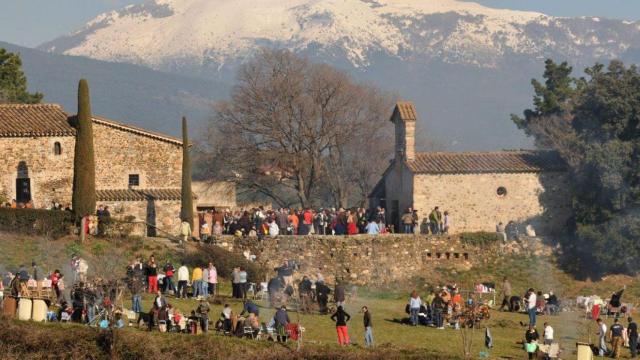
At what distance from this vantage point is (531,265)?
5734 cm

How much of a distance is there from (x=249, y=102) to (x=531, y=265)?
66.4 feet

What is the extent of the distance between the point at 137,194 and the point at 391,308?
13.5 meters

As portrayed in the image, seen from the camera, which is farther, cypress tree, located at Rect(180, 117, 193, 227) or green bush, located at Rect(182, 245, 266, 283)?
cypress tree, located at Rect(180, 117, 193, 227)

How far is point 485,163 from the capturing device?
59.0 metres

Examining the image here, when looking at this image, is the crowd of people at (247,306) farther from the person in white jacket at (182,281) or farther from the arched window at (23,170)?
the arched window at (23,170)

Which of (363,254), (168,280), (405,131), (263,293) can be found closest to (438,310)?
(263,293)

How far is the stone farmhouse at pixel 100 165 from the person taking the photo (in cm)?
5606

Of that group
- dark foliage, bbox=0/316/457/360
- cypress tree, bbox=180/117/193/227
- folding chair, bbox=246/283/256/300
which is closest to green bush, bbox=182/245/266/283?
folding chair, bbox=246/283/256/300

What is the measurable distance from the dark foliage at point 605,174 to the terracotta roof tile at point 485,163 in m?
0.81

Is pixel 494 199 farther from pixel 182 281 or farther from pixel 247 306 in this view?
pixel 247 306

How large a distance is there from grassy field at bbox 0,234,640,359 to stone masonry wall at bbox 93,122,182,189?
5.39 m

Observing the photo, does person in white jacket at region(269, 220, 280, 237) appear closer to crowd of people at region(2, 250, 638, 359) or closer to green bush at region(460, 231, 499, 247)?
crowd of people at region(2, 250, 638, 359)

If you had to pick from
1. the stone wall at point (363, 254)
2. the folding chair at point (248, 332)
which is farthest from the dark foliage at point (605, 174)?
the folding chair at point (248, 332)

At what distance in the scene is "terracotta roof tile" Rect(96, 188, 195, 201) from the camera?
56219 mm
